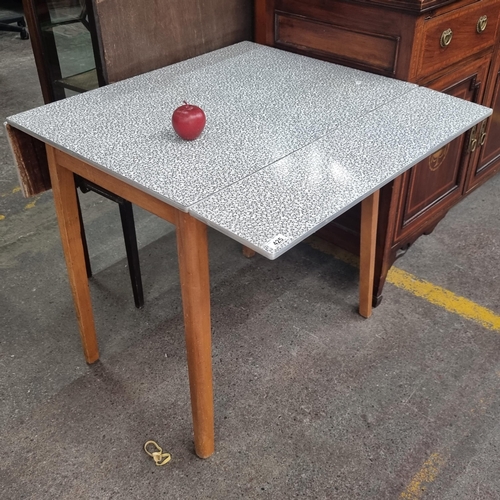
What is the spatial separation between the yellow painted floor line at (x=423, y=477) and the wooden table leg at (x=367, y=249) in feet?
1.88

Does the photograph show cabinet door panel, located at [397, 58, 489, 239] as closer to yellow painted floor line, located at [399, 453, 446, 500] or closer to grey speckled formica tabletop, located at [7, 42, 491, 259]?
grey speckled formica tabletop, located at [7, 42, 491, 259]

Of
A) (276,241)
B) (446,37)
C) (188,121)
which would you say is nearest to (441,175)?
(446,37)

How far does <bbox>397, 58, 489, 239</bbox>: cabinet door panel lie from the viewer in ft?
6.36

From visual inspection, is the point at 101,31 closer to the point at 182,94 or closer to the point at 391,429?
the point at 182,94

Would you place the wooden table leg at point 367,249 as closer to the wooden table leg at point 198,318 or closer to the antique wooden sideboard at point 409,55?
the antique wooden sideboard at point 409,55

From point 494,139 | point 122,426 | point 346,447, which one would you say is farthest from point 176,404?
point 494,139

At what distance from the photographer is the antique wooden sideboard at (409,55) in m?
1.67

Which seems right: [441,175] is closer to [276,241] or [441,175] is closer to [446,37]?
[446,37]

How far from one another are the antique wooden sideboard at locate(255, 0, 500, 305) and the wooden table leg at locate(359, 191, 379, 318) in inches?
2.8

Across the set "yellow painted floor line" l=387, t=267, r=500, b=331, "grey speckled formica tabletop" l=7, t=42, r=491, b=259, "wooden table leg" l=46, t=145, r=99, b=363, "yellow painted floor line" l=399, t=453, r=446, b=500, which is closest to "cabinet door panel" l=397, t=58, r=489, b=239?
"yellow painted floor line" l=387, t=267, r=500, b=331

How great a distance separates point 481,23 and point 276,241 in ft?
4.28

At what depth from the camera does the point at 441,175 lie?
84.4 inches

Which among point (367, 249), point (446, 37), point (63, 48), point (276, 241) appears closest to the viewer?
point (276, 241)

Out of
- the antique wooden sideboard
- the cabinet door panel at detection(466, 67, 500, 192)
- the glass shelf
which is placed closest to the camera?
the antique wooden sideboard
